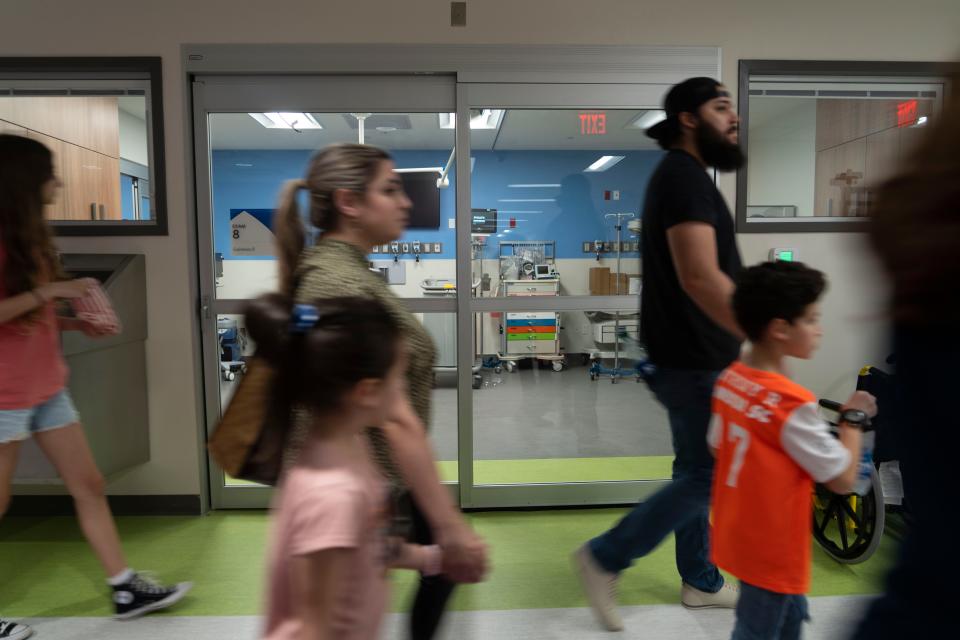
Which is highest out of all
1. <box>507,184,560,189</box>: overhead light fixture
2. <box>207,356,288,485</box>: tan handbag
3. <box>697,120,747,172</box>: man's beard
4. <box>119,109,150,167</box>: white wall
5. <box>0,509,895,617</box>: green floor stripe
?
<box>119,109,150,167</box>: white wall

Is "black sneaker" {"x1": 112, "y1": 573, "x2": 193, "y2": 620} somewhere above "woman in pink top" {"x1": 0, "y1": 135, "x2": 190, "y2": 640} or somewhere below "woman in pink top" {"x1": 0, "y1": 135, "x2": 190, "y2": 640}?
below

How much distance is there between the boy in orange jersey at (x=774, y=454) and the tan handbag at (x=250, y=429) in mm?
1024

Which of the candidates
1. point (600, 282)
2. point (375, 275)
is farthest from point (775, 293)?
point (600, 282)

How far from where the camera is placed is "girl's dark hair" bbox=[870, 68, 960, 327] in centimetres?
48

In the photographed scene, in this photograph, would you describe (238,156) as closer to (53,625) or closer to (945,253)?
(53,625)

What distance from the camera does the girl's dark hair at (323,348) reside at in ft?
3.15

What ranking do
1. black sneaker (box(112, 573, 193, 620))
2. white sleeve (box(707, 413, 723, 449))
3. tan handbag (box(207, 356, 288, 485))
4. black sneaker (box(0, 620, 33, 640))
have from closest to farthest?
tan handbag (box(207, 356, 288, 485))
white sleeve (box(707, 413, 723, 449))
black sneaker (box(0, 620, 33, 640))
black sneaker (box(112, 573, 193, 620))

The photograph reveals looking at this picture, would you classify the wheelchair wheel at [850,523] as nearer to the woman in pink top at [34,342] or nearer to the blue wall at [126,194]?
the woman in pink top at [34,342]

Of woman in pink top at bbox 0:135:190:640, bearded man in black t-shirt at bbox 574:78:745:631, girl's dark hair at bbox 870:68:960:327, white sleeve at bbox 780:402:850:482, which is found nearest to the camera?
girl's dark hair at bbox 870:68:960:327

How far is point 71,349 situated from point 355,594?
225cm

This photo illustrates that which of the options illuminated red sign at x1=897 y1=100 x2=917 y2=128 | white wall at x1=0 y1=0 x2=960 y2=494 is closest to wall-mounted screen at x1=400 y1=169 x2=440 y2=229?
white wall at x1=0 y1=0 x2=960 y2=494

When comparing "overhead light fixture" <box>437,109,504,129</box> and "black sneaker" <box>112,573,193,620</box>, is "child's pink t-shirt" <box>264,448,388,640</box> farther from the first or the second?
"overhead light fixture" <box>437,109,504,129</box>

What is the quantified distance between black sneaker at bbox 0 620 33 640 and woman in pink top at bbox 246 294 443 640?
1.69 metres

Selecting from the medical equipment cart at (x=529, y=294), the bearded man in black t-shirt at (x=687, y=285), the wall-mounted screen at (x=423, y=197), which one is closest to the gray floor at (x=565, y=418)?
the medical equipment cart at (x=529, y=294)
